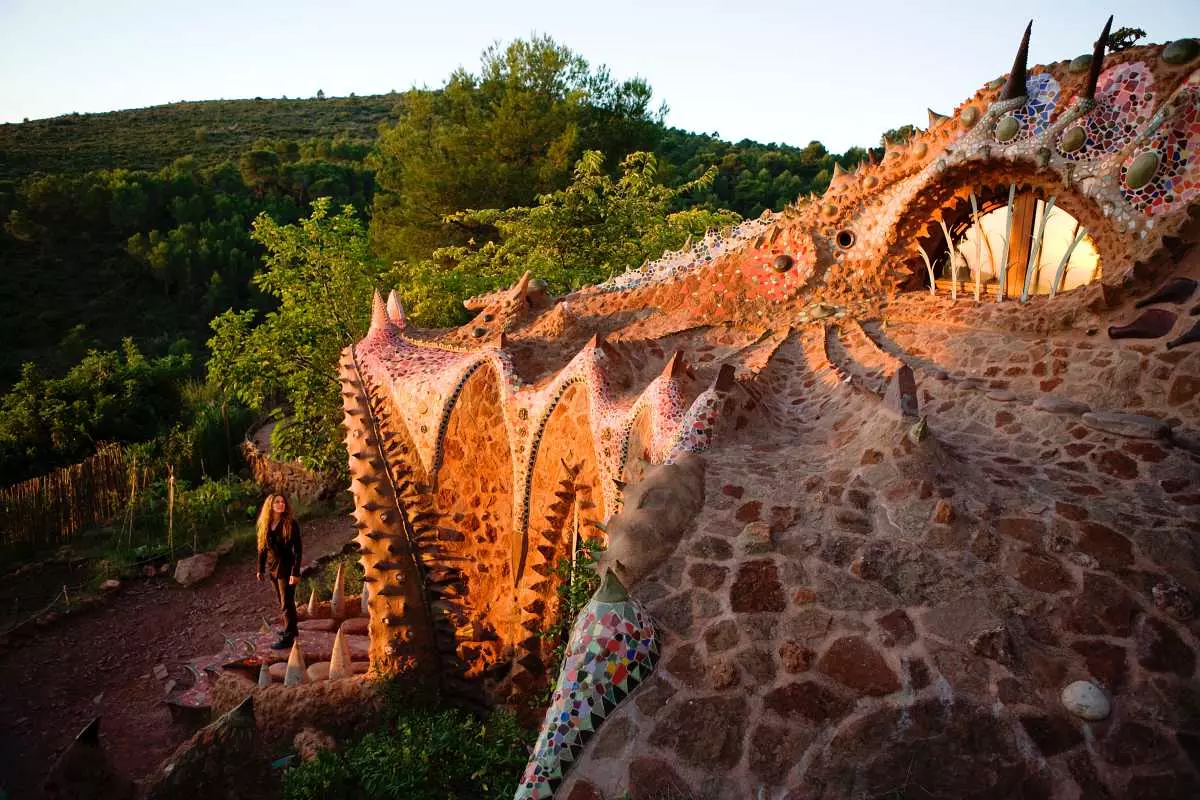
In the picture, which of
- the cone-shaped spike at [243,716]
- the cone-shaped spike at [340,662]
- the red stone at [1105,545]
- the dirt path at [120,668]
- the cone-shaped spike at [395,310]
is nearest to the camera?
the red stone at [1105,545]

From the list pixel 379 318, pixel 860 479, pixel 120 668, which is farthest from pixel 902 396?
pixel 120 668

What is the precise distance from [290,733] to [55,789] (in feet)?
5.75

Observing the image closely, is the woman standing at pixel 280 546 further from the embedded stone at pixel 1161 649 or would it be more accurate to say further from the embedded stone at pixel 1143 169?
the embedded stone at pixel 1143 169

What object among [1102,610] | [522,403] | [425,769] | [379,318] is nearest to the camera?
[1102,610]

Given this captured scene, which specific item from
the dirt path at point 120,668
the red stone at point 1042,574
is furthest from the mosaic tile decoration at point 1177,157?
the dirt path at point 120,668

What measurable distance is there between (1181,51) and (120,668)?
11.6 m

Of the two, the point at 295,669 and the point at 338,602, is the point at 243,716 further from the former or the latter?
the point at 338,602

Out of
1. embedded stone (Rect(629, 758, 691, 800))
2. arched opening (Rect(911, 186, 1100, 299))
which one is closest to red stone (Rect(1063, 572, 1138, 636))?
embedded stone (Rect(629, 758, 691, 800))

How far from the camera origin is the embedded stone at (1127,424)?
12.4 feet

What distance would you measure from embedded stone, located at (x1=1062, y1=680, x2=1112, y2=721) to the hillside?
43366mm

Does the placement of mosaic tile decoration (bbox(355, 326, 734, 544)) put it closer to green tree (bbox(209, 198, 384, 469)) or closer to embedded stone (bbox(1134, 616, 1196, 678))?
embedded stone (bbox(1134, 616, 1196, 678))

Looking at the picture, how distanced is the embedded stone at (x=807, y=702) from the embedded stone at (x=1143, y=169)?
402 centimetres

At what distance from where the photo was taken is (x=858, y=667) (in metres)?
2.87

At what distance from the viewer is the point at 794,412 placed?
16.6ft
